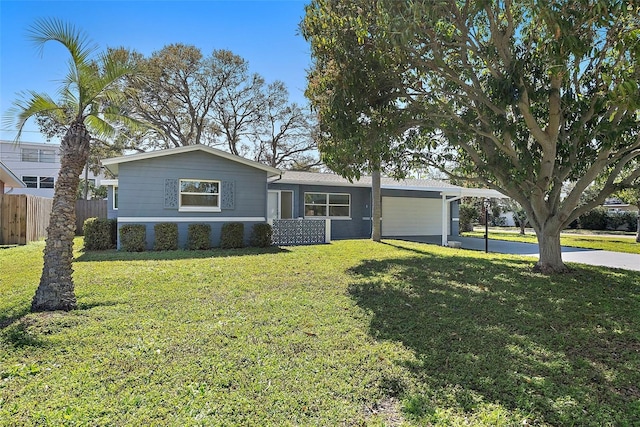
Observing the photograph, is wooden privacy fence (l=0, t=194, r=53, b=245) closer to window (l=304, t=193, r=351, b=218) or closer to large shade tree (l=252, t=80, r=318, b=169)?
window (l=304, t=193, r=351, b=218)

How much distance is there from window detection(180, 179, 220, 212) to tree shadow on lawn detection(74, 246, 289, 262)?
1.61 meters

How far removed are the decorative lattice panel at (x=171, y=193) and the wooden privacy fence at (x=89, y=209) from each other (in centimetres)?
1023

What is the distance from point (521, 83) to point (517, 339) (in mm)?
4226

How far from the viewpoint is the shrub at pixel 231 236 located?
42.2ft

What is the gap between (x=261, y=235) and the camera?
13.2m

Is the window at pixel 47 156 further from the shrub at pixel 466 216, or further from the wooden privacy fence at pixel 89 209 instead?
the shrub at pixel 466 216

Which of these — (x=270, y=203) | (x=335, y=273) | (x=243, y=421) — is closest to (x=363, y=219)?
(x=270, y=203)

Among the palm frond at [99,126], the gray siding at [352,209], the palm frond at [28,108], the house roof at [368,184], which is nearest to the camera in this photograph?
the palm frond at [28,108]

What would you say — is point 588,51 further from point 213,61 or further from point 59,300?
point 213,61

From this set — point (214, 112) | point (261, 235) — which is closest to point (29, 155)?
point (214, 112)

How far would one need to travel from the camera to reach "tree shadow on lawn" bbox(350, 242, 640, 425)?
3098 mm

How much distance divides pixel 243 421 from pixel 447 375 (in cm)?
197

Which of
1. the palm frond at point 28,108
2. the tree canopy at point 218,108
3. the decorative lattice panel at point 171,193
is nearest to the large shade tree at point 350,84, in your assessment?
A: the palm frond at point 28,108

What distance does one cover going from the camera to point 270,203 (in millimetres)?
16641
